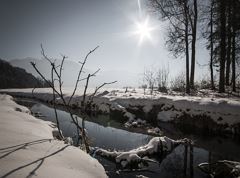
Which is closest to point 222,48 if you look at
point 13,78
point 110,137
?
point 110,137

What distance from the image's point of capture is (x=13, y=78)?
160 feet

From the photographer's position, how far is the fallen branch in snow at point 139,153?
6396mm

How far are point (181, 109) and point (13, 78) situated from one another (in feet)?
151

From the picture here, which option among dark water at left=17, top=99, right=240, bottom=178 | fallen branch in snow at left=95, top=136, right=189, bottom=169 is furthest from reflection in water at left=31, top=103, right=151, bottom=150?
fallen branch in snow at left=95, top=136, right=189, bottom=169

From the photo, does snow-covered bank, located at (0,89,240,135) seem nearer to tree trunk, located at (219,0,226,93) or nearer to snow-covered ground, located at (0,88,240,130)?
snow-covered ground, located at (0,88,240,130)

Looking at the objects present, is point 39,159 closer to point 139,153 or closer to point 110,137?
point 139,153

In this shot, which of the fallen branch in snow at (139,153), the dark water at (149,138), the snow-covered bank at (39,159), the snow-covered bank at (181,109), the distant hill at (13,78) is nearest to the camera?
the snow-covered bank at (39,159)

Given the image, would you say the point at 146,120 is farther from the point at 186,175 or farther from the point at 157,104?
the point at 186,175

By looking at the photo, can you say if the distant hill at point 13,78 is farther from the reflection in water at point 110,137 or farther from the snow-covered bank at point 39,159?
the snow-covered bank at point 39,159

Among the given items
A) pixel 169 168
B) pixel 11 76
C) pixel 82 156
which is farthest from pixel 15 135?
pixel 11 76

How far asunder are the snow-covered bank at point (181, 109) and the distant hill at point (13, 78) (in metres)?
36.3

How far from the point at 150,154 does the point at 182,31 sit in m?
12.9

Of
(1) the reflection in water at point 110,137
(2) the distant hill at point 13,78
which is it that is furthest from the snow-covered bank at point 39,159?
(2) the distant hill at point 13,78

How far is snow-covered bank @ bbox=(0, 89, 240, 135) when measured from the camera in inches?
375
